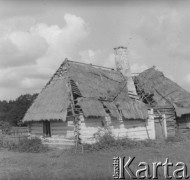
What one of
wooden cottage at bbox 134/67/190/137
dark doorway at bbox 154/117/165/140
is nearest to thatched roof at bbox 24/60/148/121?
dark doorway at bbox 154/117/165/140

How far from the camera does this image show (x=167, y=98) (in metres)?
25.8

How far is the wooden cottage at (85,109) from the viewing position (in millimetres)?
19188

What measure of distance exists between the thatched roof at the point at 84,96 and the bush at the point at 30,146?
1421 millimetres

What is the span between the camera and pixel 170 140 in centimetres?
2283

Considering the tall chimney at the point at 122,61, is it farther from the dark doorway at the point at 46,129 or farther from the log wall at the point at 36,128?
the log wall at the point at 36,128

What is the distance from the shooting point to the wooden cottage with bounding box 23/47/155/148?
19.2 meters

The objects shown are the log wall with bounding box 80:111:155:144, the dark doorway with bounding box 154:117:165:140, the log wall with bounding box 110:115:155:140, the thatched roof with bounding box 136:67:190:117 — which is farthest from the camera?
the thatched roof with bounding box 136:67:190:117

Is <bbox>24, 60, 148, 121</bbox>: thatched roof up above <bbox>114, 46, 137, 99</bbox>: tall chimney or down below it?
below

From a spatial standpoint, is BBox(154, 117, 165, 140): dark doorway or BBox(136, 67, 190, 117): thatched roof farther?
BBox(136, 67, 190, 117): thatched roof

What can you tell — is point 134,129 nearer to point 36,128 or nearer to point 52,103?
point 52,103

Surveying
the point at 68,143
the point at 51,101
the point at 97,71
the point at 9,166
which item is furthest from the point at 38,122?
the point at 9,166

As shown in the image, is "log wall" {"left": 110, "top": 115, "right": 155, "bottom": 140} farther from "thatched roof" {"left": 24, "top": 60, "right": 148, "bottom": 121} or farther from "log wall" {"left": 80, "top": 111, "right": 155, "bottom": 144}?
"thatched roof" {"left": 24, "top": 60, "right": 148, "bottom": 121}

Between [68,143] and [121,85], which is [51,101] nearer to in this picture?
[68,143]

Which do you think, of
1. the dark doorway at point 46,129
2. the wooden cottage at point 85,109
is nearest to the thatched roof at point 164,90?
the wooden cottage at point 85,109
